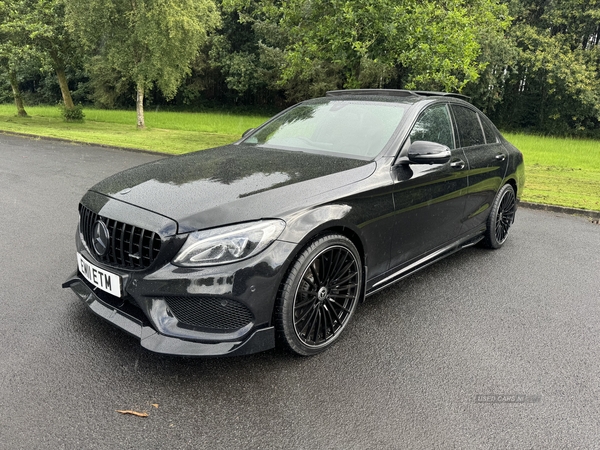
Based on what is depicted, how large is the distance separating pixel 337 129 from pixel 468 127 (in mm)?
1503

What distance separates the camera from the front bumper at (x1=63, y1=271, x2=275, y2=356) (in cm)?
238

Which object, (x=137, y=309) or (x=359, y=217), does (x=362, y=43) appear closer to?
(x=359, y=217)

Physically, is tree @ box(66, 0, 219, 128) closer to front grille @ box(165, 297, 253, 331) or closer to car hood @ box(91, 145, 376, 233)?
car hood @ box(91, 145, 376, 233)

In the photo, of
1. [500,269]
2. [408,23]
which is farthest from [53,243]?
[408,23]

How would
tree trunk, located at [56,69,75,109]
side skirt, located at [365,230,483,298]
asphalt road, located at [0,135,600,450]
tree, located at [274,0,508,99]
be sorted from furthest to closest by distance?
tree trunk, located at [56,69,75,109] < tree, located at [274,0,508,99] < side skirt, located at [365,230,483,298] < asphalt road, located at [0,135,600,450]

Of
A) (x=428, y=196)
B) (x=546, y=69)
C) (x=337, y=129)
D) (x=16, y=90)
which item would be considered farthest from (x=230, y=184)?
(x=546, y=69)

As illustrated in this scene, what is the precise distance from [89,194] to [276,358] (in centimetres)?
170

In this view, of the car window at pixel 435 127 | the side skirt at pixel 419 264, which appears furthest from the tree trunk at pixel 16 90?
the side skirt at pixel 419 264

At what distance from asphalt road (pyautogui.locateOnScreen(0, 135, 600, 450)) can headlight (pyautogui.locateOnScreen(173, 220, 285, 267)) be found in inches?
29.2

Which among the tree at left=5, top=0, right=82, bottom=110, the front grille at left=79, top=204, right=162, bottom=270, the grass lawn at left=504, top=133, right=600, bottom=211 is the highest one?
the tree at left=5, top=0, right=82, bottom=110

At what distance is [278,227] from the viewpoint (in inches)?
99.7

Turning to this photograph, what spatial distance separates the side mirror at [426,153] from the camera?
3.21 meters

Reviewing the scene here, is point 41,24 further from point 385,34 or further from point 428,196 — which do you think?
point 428,196

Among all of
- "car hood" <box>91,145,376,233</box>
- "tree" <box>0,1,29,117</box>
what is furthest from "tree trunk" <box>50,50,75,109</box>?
"car hood" <box>91,145,376,233</box>
